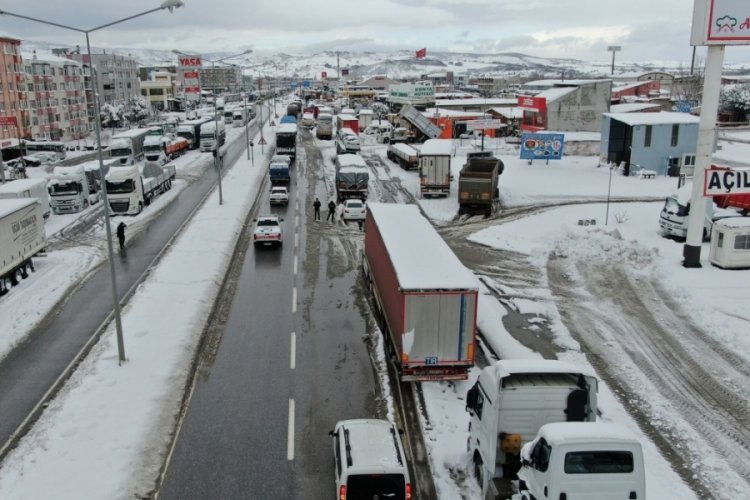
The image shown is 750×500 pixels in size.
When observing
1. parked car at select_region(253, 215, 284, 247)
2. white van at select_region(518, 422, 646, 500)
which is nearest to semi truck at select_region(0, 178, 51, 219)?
parked car at select_region(253, 215, 284, 247)

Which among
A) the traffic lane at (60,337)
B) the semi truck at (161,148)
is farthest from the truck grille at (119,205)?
the semi truck at (161,148)

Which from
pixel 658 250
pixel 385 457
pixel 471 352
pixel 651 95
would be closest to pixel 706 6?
pixel 658 250

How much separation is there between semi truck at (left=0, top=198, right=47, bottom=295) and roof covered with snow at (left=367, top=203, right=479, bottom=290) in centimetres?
1538

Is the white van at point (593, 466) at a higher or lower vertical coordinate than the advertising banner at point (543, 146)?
lower

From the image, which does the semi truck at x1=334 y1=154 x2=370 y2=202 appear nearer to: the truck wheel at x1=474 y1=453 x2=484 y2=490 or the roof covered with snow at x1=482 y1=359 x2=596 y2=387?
the roof covered with snow at x1=482 y1=359 x2=596 y2=387

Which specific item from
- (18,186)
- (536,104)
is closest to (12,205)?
(18,186)

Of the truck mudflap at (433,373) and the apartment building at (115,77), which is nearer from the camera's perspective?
the truck mudflap at (433,373)

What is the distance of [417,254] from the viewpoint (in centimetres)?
1931

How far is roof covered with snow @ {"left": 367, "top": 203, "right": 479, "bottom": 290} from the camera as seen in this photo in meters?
16.6

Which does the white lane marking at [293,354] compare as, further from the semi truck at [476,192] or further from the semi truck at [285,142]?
the semi truck at [285,142]

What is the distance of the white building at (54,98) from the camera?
282 feet

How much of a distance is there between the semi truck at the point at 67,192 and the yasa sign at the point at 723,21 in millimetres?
38550

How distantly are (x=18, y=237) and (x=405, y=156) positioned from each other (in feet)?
121

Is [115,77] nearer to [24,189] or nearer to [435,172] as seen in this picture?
[24,189]
